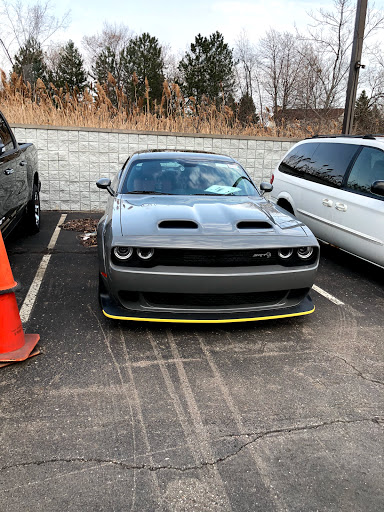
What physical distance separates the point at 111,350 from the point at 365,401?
6.00 feet

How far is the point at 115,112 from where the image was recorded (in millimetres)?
10523

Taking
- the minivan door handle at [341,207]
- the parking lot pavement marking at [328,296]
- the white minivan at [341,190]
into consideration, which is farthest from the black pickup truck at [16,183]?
the minivan door handle at [341,207]

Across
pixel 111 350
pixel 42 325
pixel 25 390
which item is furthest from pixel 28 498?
pixel 42 325

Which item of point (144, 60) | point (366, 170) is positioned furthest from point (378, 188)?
point (144, 60)

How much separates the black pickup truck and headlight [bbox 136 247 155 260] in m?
2.12

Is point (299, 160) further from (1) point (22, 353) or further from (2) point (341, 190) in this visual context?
(1) point (22, 353)

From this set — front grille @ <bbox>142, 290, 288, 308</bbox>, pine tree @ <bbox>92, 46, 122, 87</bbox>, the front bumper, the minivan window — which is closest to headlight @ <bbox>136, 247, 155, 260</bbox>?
front grille @ <bbox>142, 290, 288, 308</bbox>

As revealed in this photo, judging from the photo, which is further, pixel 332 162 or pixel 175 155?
pixel 332 162

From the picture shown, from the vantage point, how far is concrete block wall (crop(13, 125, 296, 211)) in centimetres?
945

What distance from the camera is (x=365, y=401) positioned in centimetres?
275

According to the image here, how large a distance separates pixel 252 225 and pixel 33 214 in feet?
14.5

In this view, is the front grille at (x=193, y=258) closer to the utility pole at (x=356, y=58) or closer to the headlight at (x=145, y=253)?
the headlight at (x=145, y=253)

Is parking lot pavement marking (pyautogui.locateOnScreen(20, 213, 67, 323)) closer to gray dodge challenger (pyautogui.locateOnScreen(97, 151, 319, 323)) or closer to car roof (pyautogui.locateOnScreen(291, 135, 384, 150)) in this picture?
gray dodge challenger (pyautogui.locateOnScreen(97, 151, 319, 323))

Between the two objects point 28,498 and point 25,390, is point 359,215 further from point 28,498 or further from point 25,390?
point 28,498
